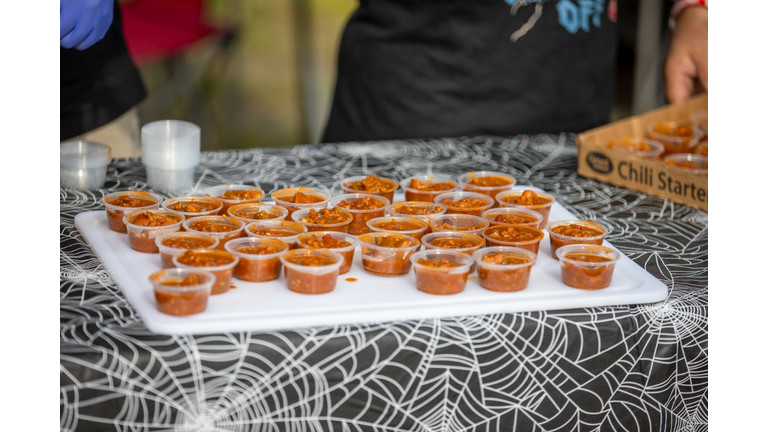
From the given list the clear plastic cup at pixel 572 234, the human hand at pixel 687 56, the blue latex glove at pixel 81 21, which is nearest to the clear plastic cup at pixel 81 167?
the blue latex glove at pixel 81 21

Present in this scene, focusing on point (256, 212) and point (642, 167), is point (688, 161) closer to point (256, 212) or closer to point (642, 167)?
point (642, 167)

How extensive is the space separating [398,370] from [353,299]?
6.0 inches

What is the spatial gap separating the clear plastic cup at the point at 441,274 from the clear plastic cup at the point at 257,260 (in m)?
0.24

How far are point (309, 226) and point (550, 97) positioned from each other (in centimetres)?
135

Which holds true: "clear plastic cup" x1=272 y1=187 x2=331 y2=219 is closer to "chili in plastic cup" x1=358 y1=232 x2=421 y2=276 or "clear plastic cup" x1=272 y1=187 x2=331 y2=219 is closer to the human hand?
"chili in plastic cup" x1=358 y1=232 x2=421 y2=276

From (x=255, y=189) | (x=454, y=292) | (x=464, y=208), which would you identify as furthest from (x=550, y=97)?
(x=454, y=292)

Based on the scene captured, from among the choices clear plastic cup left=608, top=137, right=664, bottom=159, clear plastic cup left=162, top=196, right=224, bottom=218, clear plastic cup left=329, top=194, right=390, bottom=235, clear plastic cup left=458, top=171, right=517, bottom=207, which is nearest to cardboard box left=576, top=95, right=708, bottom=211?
clear plastic cup left=608, top=137, right=664, bottom=159

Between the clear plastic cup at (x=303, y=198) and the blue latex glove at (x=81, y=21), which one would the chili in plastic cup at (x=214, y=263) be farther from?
the blue latex glove at (x=81, y=21)

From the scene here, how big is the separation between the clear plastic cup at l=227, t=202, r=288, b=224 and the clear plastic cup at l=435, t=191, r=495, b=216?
0.36m

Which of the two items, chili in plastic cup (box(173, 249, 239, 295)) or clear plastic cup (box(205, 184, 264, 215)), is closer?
chili in plastic cup (box(173, 249, 239, 295))

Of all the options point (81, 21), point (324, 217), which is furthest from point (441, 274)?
point (81, 21)

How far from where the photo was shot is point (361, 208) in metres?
1.66

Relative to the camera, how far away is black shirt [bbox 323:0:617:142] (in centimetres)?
252

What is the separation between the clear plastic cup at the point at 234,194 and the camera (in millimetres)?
1688
